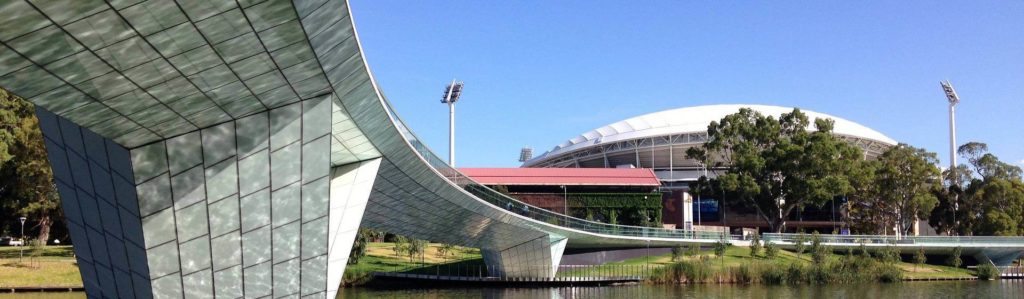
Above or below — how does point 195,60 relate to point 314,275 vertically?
above

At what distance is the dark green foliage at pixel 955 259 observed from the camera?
67.3 m

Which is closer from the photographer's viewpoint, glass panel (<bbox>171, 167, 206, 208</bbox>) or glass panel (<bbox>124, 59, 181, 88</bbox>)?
glass panel (<bbox>124, 59, 181, 88</bbox>)

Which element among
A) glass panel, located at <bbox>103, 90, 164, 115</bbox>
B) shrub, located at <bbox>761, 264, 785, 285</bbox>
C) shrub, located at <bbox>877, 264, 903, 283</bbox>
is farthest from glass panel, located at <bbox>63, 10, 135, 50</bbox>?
shrub, located at <bbox>877, 264, 903, 283</bbox>

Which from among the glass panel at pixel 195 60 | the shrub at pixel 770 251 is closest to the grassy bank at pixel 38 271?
the glass panel at pixel 195 60

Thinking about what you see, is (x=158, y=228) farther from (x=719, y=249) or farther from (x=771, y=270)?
(x=719, y=249)

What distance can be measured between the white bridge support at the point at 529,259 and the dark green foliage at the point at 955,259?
34199 mm

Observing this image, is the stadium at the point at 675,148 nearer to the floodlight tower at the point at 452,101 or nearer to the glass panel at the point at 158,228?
the floodlight tower at the point at 452,101

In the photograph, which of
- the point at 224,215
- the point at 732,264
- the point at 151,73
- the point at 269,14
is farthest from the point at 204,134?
the point at 732,264

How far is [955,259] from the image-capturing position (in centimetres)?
6738

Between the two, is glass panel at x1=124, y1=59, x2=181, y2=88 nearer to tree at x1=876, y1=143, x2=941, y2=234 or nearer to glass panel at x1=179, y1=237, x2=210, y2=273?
glass panel at x1=179, y1=237, x2=210, y2=273

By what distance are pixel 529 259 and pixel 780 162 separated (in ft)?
98.0

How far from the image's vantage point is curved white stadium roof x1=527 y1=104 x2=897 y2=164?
351 feet

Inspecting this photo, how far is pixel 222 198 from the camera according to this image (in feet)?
60.1

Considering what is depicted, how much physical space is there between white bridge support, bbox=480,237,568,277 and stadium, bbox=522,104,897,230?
146ft
